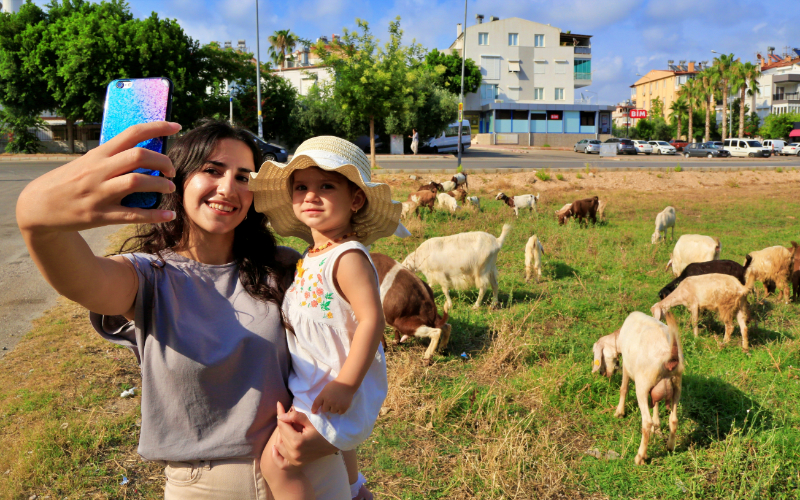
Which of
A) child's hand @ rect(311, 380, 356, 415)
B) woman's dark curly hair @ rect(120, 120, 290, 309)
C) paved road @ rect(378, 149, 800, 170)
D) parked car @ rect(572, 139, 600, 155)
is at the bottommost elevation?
child's hand @ rect(311, 380, 356, 415)

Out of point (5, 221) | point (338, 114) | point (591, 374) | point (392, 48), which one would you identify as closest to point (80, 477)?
point (591, 374)

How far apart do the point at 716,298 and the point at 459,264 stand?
117 inches

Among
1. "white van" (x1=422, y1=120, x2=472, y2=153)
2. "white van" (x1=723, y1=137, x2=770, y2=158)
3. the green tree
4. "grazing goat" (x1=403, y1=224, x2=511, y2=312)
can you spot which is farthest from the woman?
the green tree

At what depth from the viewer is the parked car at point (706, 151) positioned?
4073 centimetres

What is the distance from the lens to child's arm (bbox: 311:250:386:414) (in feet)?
5.70

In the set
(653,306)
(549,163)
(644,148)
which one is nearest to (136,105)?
(653,306)

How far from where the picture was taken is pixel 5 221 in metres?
12.8

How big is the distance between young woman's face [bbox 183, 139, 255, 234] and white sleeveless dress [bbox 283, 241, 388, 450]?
0.32 metres

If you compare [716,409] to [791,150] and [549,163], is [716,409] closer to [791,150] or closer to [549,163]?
[549,163]

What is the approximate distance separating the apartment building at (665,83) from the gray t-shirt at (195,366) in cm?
8862

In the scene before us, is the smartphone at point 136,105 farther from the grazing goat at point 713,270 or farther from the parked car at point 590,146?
the parked car at point 590,146

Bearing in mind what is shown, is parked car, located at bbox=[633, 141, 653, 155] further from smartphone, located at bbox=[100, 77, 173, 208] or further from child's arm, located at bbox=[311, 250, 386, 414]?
smartphone, located at bbox=[100, 77, 173, 208]

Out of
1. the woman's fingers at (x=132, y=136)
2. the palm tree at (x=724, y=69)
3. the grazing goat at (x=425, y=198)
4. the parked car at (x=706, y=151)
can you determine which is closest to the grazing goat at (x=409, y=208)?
the grazing goat at (x=425, y=198)

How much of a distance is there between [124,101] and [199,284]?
57 cm
